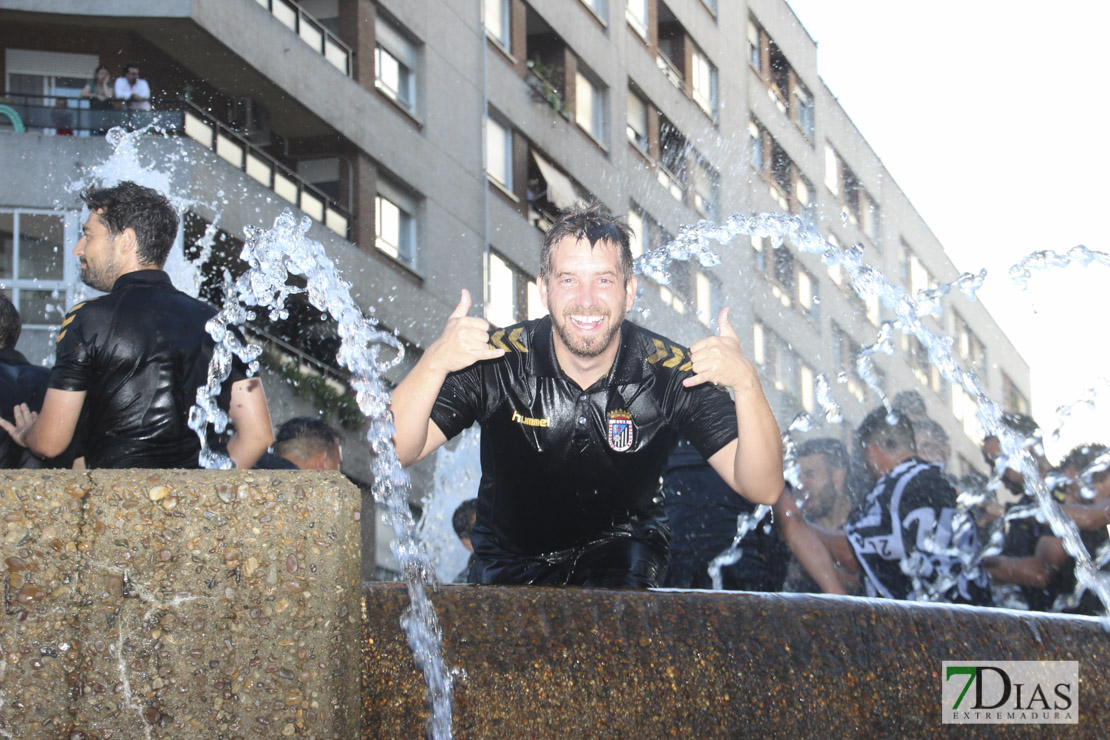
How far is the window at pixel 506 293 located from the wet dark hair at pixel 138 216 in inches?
674

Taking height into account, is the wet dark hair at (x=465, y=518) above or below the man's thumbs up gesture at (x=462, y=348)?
below

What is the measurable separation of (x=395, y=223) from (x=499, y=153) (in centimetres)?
331

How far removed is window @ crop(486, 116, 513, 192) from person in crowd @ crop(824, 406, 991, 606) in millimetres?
16541

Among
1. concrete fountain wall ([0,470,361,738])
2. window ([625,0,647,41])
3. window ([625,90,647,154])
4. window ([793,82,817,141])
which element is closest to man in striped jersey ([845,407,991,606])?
concrete fountain wall ([0,470,361,738])

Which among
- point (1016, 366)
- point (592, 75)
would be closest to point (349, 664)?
point (592, 75)

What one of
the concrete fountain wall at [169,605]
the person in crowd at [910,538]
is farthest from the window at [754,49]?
the concrete fountain wall at [169,605]

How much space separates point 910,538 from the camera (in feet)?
19.2

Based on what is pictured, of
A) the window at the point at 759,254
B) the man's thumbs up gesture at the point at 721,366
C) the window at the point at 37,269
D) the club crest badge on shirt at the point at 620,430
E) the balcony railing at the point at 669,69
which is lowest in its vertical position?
the club crest badge on shirt at the point at 620,430

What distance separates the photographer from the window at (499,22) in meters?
22.9

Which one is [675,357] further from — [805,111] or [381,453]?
[805,111]

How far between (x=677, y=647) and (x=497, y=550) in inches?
49.5

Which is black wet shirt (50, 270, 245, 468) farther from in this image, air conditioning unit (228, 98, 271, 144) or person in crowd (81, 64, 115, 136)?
air conditioning unit (228, 98, 271, 144)

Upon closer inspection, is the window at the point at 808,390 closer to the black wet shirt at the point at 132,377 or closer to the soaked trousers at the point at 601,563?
the soaked trousers at the point at 601,563

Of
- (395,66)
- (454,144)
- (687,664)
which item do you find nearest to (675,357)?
(687,664)
